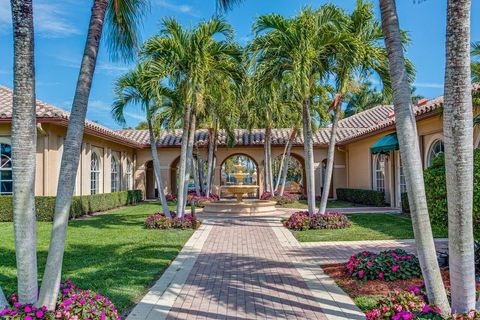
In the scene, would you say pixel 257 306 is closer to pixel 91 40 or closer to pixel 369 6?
pixel 91 40

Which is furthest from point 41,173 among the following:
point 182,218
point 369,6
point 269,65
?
point 369,6

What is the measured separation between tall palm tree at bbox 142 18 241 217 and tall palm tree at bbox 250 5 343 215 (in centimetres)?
107

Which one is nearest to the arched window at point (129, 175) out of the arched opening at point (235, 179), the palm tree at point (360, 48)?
the arched opening at point (235, 179)

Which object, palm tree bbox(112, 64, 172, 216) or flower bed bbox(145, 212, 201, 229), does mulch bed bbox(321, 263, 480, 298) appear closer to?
flower bed bbox(145, 212, 201, 229)

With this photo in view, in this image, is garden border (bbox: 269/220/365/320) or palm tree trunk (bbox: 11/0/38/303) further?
garden border (bbox: 269/220/365/320)

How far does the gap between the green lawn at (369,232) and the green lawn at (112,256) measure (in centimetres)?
378

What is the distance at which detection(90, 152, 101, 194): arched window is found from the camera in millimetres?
20312

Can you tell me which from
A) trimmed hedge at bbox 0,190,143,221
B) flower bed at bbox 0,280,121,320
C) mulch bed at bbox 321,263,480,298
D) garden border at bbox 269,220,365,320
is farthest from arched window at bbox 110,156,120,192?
flower bed at bbox 0,280,121,320

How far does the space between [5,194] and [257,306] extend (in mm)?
15062

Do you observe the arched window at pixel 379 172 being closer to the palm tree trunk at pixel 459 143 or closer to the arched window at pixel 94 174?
the arched window at pixel 94 174

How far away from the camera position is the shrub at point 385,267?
6508mm

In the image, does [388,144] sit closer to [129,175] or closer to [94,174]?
[94,174]

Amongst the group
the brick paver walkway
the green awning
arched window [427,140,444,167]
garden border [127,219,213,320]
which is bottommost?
the brick paver walkway

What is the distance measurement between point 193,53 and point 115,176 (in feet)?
46.3
